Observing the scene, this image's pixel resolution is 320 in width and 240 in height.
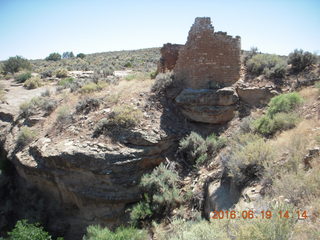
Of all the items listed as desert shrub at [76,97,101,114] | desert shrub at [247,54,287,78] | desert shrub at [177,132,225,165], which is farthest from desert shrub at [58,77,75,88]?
desert shrub at [247,54,287,78]

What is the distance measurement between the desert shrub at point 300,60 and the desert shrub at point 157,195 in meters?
5.94

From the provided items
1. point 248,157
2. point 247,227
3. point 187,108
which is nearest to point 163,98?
point 187,108

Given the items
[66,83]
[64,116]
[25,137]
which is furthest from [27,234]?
[66,83]

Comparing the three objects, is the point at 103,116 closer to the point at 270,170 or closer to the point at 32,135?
the point at 32,135

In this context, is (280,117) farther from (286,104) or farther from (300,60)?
(300,60)

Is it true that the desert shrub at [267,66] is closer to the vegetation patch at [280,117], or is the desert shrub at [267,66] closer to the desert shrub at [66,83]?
the vegetation patch at [280,117]

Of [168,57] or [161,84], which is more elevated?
[168,57]

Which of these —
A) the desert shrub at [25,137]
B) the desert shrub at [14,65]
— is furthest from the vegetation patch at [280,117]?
the desert shrub at [14,65]

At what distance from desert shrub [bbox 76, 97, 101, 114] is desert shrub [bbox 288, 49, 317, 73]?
7.33 metres

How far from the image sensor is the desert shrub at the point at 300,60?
7863 millimetres

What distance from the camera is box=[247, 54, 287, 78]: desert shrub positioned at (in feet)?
26.3

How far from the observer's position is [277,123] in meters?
5.55

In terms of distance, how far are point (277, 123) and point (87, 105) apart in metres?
6.52

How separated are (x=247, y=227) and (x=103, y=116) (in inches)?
242
